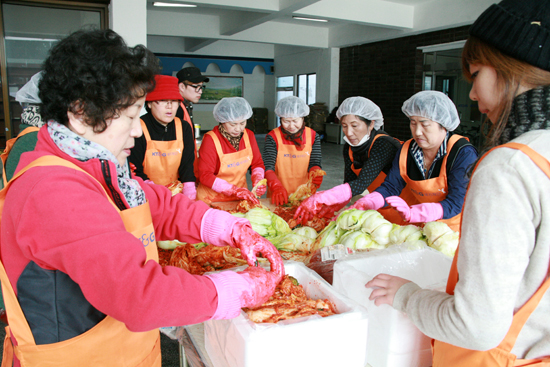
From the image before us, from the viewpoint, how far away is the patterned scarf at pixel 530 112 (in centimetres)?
89

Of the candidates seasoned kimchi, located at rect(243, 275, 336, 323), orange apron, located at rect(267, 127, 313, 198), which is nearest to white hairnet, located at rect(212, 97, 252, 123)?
orange apron, located at rect(267, 127, 313, 198)

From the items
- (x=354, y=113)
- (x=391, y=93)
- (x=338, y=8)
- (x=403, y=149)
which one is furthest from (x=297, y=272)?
(x=391, y=93)

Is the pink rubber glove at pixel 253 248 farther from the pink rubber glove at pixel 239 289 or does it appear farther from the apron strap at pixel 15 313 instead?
the apron strap at pixel 15 313

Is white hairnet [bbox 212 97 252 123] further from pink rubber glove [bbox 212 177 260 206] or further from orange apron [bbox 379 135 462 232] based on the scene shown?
orange apron [bbox 379 135 462 232]

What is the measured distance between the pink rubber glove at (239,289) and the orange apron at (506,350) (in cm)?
52

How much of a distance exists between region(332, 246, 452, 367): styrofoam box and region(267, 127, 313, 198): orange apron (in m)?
2.44

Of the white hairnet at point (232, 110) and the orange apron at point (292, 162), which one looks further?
the orange apron at point (292, 162)

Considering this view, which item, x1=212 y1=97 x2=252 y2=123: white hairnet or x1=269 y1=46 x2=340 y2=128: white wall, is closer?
x1=212 y1=97 x2=252 y2=123: white hairnet

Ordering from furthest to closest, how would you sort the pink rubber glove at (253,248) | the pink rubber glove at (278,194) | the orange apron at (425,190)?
the pink rubber glove at (278,194) < the orange apron at (425,190) < the pink rubber glove at (253,248)

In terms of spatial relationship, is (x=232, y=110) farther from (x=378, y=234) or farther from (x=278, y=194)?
(x=378, y=234)

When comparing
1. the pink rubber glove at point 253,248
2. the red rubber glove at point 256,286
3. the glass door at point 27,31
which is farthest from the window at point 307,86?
the red rubber glove at point 256,286

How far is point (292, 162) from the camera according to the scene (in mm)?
4020

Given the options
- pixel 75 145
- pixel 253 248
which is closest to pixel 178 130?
pixel 253 248

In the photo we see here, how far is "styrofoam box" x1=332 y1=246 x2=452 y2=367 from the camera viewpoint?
1235mm
